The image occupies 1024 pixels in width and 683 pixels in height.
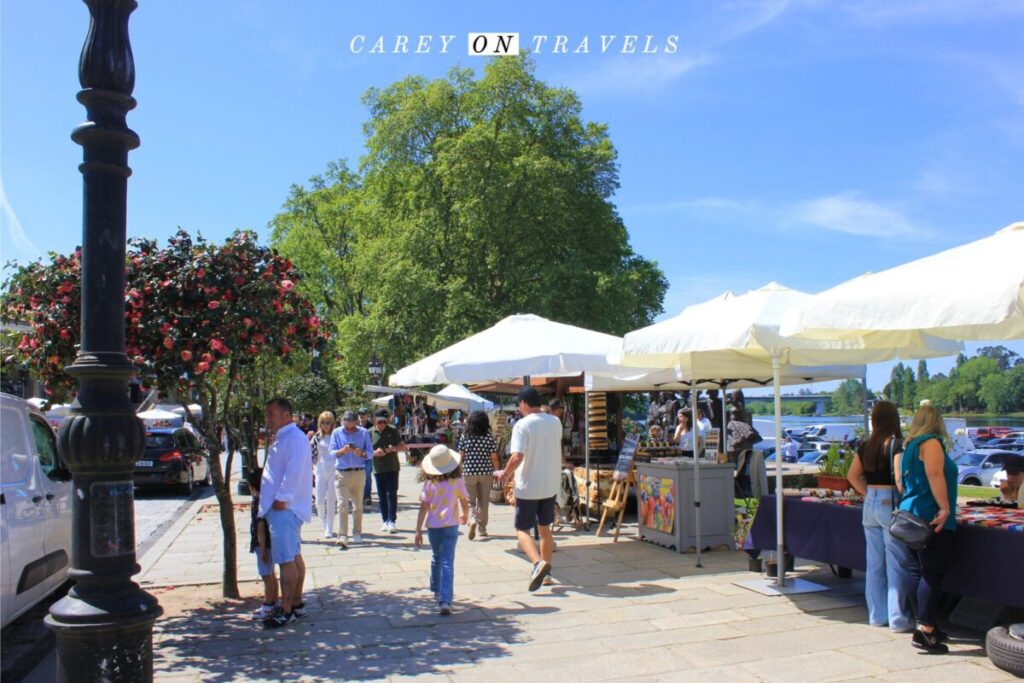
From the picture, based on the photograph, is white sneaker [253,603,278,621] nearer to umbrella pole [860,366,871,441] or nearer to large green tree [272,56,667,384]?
umbrella pole [860,366,871,441]

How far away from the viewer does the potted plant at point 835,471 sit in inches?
352

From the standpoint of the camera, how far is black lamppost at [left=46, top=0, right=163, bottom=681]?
329 centimetres

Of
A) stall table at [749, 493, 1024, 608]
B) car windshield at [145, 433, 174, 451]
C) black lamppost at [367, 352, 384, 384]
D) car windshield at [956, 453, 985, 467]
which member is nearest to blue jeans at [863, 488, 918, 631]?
stall table at [749, 493, 1024, 608]

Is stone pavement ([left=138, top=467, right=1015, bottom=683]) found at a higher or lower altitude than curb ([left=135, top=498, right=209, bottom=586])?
higher

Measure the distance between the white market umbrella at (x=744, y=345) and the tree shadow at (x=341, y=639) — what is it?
8.75 feet

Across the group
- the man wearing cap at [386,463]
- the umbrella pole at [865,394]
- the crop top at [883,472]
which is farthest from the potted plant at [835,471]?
the man wearing cap at [386,463]

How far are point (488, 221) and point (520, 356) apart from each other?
694 inches

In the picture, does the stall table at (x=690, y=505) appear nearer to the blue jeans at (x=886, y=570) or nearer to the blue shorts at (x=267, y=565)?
the blue jeans at (x=886, y=570)

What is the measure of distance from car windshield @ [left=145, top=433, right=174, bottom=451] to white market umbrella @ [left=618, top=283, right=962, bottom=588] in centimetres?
1332

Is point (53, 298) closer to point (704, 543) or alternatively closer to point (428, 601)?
point (428, 601)

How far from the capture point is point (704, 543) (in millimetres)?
9594

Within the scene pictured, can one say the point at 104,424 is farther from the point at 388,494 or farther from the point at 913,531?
the point at 388,494

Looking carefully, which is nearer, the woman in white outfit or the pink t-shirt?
the pink t-shirt

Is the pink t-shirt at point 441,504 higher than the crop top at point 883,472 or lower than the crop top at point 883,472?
lower
